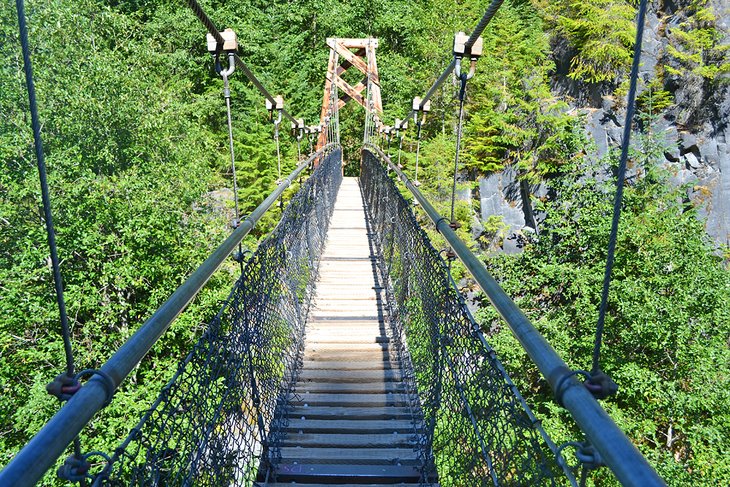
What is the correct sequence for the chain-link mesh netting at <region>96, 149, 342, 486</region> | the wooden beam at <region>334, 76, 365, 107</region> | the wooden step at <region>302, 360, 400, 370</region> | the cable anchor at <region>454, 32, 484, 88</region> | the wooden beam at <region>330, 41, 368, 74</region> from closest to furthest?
the chain-link mesh netting at <region>96, 149, 342, 486</region> → the cable anchor at <region>454, 32, 484, 88</region> → the wooden step at <region>302, 360, 400, 370</region> → the wooden beam at <region>330, 41, 368, 74</region> → the wooden beam at <region>334, 76, 365, 107</region>

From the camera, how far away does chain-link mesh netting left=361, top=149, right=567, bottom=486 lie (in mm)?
1333

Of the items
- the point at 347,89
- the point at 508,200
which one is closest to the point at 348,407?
the point at 347,89

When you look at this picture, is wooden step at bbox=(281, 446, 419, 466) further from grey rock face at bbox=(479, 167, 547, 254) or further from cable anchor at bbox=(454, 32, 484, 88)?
grey rock face at bbox=(479, 167, 547, 254)

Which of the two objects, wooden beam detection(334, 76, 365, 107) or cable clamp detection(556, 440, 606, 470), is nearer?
cable clamp detection(556, 440, 606, 470)

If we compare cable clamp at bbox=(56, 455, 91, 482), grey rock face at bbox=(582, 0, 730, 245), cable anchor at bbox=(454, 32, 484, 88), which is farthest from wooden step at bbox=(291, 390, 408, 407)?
grey rock face at bbox=(582, 0, 730, 245)

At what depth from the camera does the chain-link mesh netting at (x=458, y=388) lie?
133 centimetres

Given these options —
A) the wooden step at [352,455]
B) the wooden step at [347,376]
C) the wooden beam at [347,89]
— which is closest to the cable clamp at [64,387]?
the wooden step at [352,455]

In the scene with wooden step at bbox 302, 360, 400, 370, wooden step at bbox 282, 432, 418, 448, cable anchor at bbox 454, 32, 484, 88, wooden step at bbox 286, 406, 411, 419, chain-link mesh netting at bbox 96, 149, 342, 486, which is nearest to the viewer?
chain-link mesh netting at bbox 96, 149, 342, 486

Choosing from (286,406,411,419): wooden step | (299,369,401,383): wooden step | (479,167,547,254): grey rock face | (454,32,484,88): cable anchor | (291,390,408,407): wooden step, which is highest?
(454,32,484,88): cable anchor

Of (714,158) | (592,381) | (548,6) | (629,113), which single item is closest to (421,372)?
(592,381)

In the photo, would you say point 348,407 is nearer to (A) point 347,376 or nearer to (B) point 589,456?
(A) point 347,376

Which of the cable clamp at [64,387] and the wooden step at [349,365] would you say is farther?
the wooden step at [349,365]

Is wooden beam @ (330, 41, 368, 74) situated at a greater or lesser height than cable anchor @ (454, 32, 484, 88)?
greater

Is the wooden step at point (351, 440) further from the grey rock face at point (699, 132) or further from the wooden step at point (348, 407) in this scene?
the grey rock face at point (699, 132)
